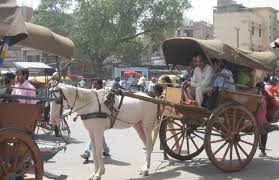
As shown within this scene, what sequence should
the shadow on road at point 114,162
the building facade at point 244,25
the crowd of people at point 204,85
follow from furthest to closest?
the building facade at point 244,25 → the shadow on road at point 114,162 → the crowd of people at point 204,85

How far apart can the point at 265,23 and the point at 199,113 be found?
67028 mm

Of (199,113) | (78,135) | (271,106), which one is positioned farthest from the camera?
(78,135)

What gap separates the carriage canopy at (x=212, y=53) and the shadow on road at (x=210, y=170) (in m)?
1.83

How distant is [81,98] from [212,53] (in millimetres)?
2340

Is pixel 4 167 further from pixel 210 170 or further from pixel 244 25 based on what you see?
pixel 244 25

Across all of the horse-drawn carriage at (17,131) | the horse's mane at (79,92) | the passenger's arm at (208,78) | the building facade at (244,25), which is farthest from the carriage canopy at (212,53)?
the building facade at (244,25)

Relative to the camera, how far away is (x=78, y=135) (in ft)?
47.6

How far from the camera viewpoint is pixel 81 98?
7840 millimetres

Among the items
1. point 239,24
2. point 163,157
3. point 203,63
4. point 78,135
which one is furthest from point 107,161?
point 239,24

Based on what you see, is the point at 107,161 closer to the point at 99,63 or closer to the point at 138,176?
the point at 138,176

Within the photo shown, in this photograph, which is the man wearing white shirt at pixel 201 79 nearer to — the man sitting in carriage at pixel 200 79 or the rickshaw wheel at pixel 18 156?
the man sitting in carriage at pixel 200 79

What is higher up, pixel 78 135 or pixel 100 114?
pixel 100 114

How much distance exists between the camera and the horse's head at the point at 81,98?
25.2 ft

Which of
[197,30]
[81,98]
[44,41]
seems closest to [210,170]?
[81,98]
